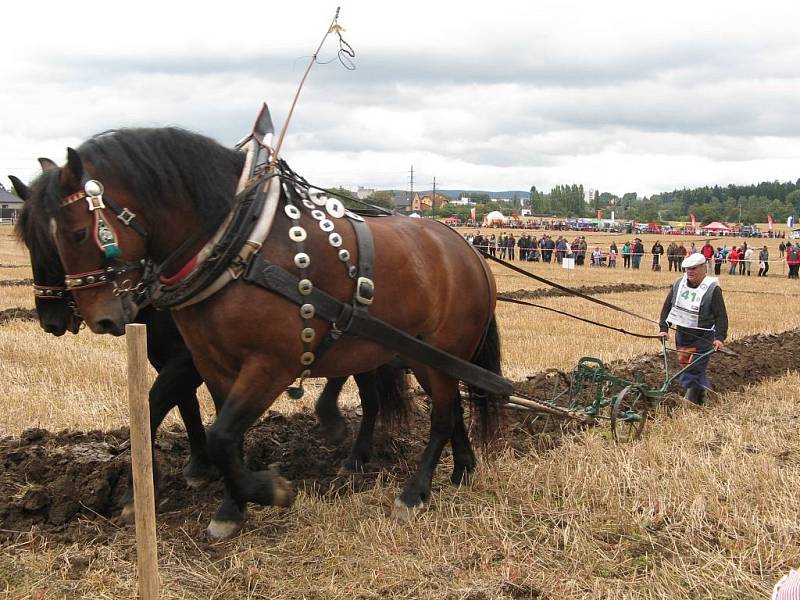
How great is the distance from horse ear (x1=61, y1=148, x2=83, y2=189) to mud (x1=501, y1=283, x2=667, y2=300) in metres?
14.1

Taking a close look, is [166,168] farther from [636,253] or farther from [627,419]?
[636,253]

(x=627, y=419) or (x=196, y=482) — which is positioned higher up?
(x=627, y=419)

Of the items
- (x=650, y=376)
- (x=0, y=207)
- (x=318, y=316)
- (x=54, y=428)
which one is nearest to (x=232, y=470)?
(x=318, y=316)

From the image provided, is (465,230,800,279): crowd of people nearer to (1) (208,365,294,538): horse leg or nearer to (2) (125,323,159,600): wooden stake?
(1) (208,365,294,538): horse leg

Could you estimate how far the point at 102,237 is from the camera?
335 cm

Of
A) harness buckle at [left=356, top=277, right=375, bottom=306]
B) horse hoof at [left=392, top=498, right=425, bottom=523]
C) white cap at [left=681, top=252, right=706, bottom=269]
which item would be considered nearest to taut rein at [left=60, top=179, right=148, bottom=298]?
harness buckle at [left=356, top=277, right=375, bottom=306]

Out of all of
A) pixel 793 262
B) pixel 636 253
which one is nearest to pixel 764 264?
pixel 793 262

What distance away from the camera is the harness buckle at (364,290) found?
4004 mm

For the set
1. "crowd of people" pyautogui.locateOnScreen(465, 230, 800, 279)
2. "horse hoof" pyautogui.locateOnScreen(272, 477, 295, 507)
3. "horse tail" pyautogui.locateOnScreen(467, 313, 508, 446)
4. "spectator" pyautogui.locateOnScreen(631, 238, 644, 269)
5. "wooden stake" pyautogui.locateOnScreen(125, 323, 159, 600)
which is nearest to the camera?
"wooden stake" pyautogui.locateOnScreen(125, 323, 159, 600)

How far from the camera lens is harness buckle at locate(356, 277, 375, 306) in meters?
4.00

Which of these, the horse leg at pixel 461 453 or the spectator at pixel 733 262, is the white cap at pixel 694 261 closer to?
the horse leg at pixel 461 453

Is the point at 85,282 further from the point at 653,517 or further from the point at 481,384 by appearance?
the point at 653,517

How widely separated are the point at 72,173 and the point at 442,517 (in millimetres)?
2601

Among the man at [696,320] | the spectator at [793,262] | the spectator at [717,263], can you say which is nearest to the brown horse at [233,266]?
the man at [696,320]
